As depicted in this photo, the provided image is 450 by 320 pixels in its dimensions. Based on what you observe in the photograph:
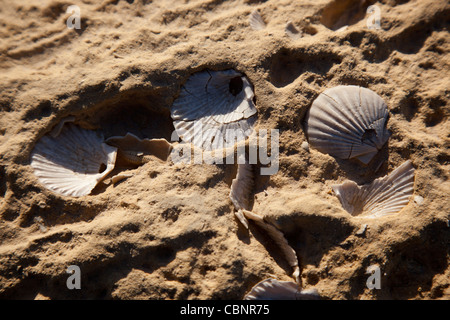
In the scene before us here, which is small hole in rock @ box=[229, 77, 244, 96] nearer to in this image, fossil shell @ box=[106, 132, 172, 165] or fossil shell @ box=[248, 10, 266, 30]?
fossil shell @ box=[248, 10, 266, 30]

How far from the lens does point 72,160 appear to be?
234 cm

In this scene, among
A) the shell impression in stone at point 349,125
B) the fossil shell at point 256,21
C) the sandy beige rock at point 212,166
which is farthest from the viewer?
the fossil shell at point 256,21

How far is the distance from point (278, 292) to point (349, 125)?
109cm

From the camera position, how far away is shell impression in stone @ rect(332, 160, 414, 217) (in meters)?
2.09

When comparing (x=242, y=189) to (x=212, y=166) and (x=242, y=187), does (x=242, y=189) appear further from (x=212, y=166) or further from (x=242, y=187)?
(x=212, y=166)

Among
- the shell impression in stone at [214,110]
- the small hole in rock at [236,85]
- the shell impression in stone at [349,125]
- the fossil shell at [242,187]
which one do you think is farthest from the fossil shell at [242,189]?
the small hole in rock at [236,85]

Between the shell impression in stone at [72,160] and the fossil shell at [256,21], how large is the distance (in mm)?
1309

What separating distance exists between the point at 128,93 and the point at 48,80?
0.57 meters

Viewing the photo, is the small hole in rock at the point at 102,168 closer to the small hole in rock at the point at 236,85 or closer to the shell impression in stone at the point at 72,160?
the shell impression in stone at the point at 72,160

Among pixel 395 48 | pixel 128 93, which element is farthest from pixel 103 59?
pixel 395 48

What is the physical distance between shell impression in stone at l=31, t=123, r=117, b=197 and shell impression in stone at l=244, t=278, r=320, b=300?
114 cm

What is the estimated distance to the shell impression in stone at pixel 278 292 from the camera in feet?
6.08

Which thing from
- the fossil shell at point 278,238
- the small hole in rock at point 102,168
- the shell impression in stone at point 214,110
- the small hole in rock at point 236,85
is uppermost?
the small hole in rock at point 236,85
